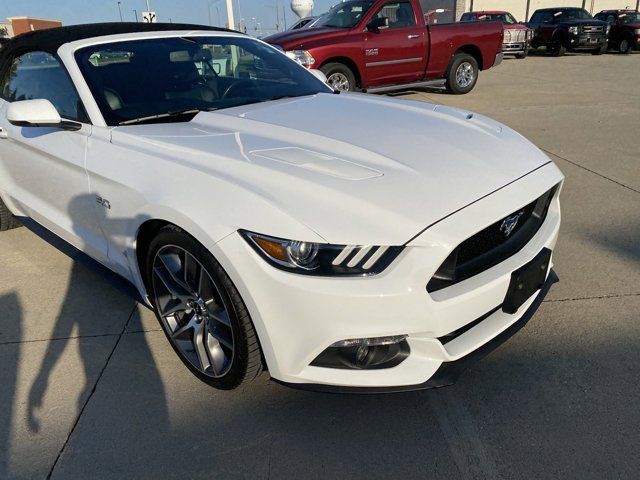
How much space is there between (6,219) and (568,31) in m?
21.8

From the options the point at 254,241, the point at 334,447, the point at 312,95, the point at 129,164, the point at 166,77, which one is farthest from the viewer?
the point at 312,95

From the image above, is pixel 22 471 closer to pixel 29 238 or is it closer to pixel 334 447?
pixel 334 447

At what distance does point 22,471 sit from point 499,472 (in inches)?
73.5

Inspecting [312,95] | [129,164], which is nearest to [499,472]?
[129,164]

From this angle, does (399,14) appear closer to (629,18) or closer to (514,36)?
(514,36)

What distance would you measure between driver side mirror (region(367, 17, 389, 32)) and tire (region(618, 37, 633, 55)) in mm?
16517

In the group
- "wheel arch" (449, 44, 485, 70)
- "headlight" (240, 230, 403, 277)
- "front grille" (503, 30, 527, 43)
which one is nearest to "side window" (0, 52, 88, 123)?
"headlight" (240, 230, 403, 277)

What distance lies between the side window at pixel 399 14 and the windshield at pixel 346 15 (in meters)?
0.38

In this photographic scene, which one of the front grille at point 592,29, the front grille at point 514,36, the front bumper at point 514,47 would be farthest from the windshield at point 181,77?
the front grille at point 592,29

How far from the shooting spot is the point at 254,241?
6.23 feet

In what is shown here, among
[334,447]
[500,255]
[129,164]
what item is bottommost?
[334,447]

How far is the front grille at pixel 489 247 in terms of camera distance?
190 cm

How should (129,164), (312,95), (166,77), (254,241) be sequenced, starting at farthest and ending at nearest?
(312,95), (166,77), (129,164), (254,241)

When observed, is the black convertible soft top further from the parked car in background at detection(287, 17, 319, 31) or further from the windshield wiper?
the parked car in background at detection(287, 17, 319, 31)
